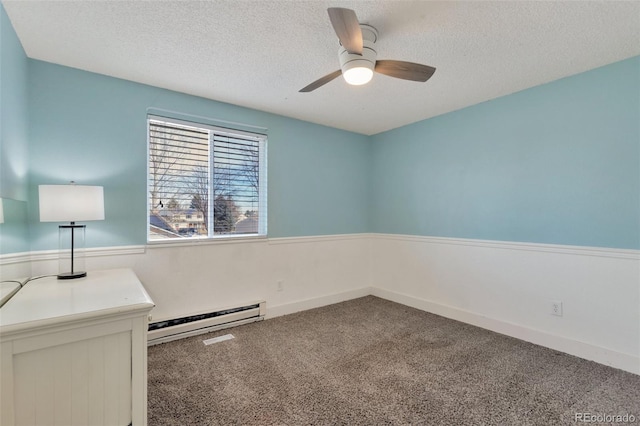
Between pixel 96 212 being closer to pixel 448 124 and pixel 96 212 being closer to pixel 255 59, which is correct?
pixel 255 59

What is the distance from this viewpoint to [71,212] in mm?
1890

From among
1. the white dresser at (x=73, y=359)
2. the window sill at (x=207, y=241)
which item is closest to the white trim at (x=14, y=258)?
the white dresser at (x=73, y=359)

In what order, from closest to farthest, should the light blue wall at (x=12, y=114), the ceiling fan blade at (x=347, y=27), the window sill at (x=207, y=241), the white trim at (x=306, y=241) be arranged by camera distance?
the ceiling fan blade at (x=347, y=27) → the light blue wall at (x=12, y=114) → the white trim at (x=306, y=241) → the window sill at (x=207, y=241)

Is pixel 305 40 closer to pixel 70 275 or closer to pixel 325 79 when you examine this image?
pixel 325 79

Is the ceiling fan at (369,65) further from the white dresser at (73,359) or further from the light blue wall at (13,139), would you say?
the light blue wall at (13,139)

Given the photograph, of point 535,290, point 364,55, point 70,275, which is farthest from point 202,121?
point 535,290

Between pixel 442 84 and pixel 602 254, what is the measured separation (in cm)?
188

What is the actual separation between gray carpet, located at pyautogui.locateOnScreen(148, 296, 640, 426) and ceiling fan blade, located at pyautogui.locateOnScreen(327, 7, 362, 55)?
2066 mm

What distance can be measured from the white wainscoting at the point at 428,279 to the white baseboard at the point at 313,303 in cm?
1

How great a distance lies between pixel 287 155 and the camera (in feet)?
11.3

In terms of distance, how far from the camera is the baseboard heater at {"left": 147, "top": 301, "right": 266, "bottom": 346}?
258cm

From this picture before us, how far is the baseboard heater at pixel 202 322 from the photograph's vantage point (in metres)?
2.58

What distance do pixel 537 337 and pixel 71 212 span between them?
12.4 feet

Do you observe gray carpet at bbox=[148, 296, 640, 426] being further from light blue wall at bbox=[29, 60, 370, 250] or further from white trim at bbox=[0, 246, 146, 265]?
light blue wall at bbox=[29, 60, 370, 250]
